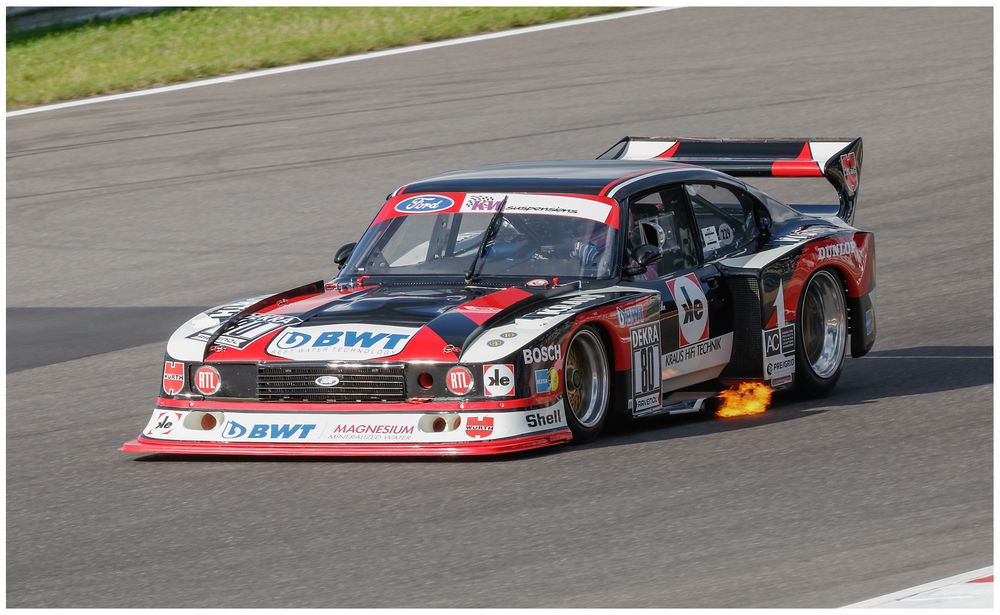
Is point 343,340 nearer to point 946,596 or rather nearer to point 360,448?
point 360,448

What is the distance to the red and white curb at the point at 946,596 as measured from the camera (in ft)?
18.0

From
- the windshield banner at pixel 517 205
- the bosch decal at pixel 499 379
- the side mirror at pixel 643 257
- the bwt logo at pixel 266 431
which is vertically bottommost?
the bwt logo at pixel 266 431

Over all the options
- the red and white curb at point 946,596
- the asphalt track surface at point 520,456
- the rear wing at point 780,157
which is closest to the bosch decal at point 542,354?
the asphalt track surface at point 520,456

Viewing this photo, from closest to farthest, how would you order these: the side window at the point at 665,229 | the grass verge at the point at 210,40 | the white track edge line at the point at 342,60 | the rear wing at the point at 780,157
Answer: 1. the side window at the point at 665,229
2. the rear wing at the point at 780,157
3. the white track edge line at the point at 342,60
4. the grass verge at the point at 210,40

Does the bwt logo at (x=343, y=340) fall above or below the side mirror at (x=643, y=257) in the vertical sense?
below

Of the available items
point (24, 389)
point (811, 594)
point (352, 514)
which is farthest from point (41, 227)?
point (811, 594)

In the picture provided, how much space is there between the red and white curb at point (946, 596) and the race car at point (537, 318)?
2.71m

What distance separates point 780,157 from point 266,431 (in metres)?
4.17

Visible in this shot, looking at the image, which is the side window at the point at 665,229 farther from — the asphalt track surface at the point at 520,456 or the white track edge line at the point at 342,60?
the white track edge line at the point at 342,60

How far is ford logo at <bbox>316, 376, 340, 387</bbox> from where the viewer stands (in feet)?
27.2

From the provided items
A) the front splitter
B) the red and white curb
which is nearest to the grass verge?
the front splitter

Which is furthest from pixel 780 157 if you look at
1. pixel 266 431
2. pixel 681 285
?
pixel 266 431

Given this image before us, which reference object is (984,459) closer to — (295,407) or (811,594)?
(811,594)

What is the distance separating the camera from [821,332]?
10484 mm
